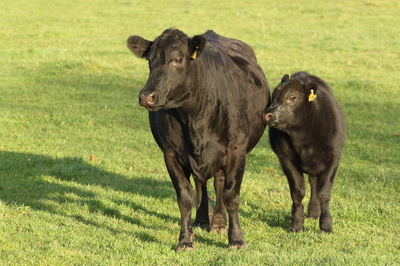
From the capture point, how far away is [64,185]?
942 centimetres

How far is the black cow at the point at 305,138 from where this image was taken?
24.9 ft

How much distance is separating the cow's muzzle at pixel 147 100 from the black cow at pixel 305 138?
6.24 feet

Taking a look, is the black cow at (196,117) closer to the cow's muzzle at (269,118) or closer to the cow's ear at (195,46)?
the cow's ear at (195,46)

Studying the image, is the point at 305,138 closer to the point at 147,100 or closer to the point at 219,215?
the point at 219,215

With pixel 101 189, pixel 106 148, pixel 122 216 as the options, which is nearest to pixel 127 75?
pixel 106 148

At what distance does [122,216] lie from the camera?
8.01m

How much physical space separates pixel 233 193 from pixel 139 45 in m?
1.78

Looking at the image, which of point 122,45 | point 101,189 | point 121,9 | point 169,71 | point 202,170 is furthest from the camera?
point 121,9

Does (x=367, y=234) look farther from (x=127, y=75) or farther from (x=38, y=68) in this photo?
(x=38, y=68)

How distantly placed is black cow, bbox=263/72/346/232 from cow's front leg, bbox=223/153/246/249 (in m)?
0.83

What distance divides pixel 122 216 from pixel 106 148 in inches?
150

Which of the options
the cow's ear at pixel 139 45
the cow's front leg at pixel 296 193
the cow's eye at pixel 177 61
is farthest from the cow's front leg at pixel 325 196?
the cow's ear at pixel 139 45

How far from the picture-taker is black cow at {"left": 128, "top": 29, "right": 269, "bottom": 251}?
20.5 feet

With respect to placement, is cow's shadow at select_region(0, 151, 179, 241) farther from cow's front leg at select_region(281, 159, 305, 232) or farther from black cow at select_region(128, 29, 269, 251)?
cow's front leg at select_region(281, 159, 305, 232)
